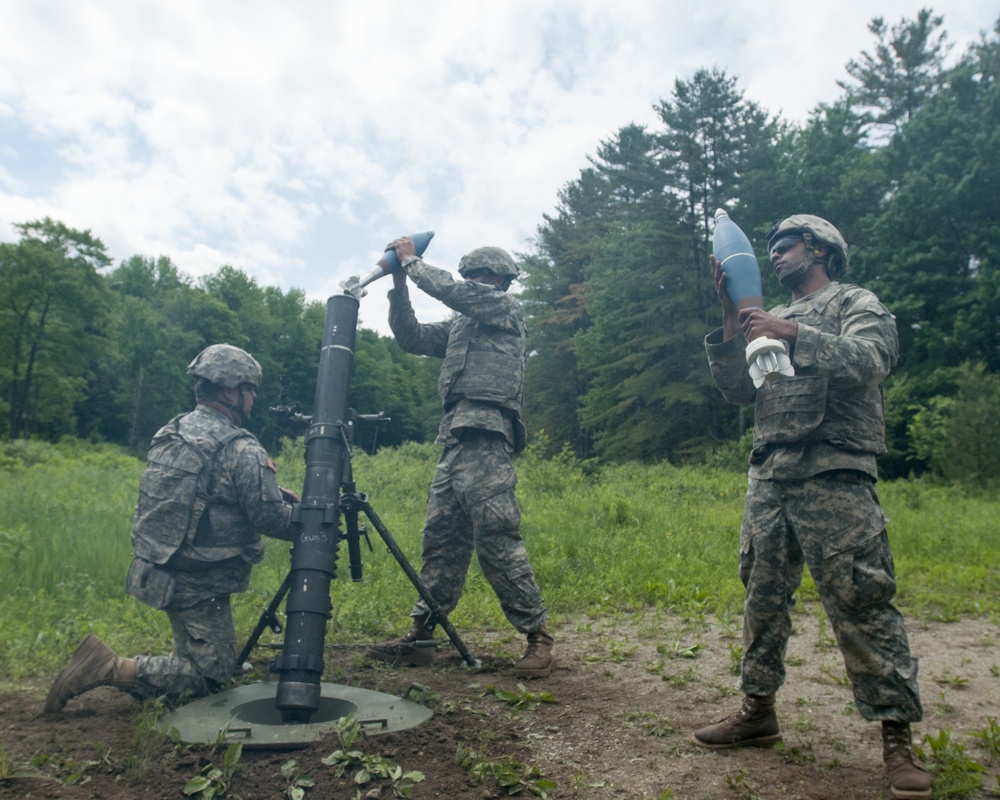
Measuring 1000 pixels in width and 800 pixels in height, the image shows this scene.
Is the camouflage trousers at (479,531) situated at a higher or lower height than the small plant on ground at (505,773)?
higher

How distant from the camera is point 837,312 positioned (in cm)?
341

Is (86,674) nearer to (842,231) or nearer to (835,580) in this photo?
(835,580)

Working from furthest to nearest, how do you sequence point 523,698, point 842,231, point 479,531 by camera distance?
point 842,231 < point 479,531 < point 523,698

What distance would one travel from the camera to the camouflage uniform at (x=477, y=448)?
15.6 feet

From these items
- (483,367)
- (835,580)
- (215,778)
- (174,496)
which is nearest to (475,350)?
(483,367)

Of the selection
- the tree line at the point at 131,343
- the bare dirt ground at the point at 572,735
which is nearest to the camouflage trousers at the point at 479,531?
the bare dirt ground at the point at 572,735

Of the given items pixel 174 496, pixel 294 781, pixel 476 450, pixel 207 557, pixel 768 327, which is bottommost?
pixel 294 781

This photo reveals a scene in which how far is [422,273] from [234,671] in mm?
2420

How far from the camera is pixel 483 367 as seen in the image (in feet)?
16.4

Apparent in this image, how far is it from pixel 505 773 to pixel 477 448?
2185 mm

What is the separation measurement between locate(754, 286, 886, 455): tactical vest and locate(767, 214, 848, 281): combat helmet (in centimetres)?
38

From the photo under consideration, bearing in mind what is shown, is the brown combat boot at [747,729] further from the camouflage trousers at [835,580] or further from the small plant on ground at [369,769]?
the small plant on ground at [369,769]

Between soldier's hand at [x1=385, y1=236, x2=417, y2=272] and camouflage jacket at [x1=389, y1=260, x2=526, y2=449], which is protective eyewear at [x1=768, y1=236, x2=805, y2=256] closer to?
camouflage jacket at [x1=389, y1=260, x2=526, y2=449]

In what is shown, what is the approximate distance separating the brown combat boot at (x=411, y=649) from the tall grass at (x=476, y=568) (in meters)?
0.50
